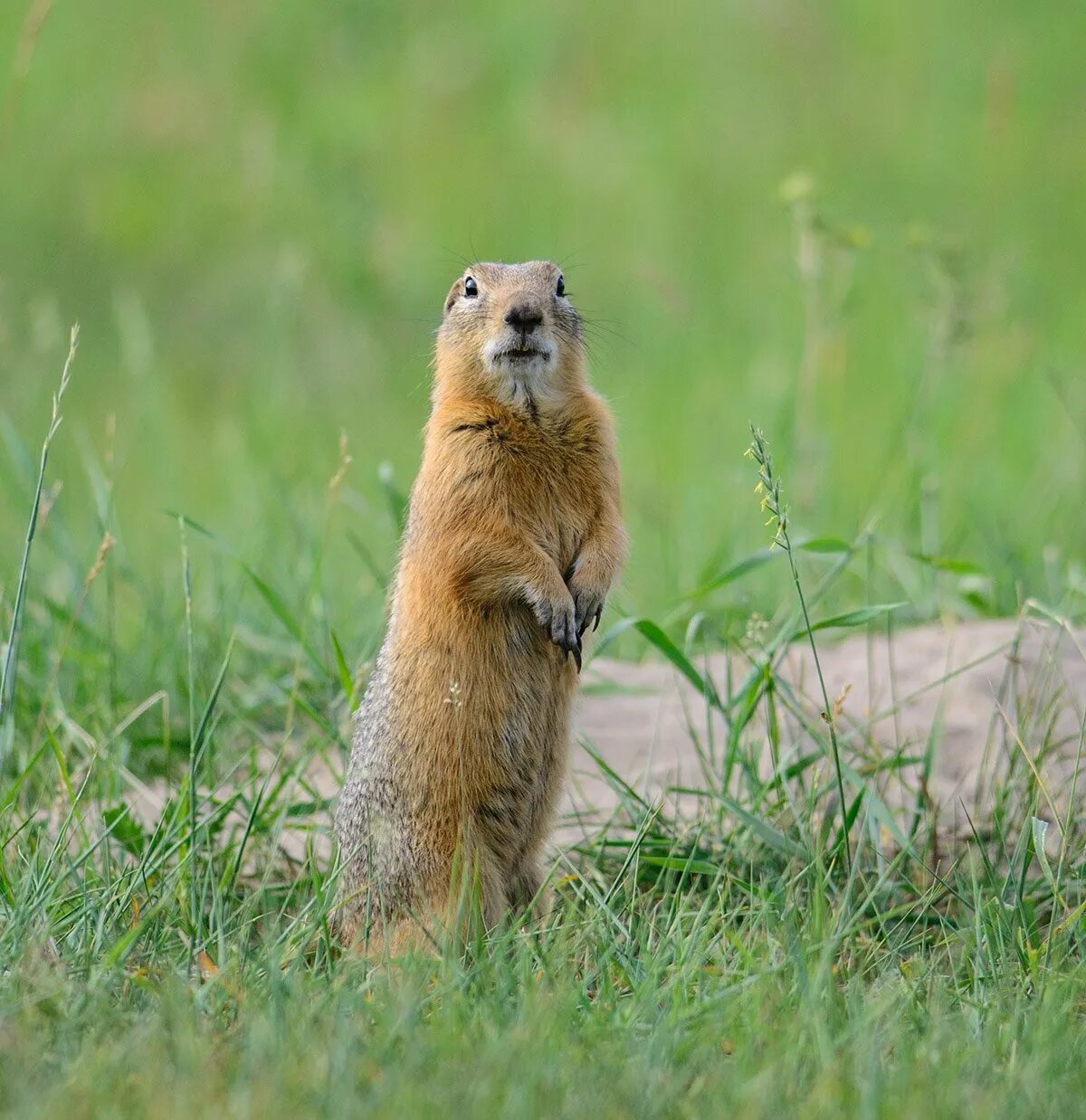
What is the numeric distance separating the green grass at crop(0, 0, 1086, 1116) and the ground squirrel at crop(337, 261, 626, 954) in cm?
21

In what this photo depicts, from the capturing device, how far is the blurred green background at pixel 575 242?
767 cm

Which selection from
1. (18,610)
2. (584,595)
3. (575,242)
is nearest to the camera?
(18,610)

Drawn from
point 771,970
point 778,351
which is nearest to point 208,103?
point 778,351

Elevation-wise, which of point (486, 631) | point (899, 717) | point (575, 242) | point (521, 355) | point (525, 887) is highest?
point (575, 242)

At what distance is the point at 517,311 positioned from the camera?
13.3ft

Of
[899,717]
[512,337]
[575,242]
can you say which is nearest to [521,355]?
[512,337]

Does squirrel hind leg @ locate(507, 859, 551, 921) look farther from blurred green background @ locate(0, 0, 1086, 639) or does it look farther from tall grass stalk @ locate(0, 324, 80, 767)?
blurred green background @ locate(0, 0, 1086, 639)

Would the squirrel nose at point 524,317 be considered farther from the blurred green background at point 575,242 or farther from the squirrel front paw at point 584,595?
the blurred green background at point 575,242

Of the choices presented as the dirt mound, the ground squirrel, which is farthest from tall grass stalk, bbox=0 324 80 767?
the dirt mound

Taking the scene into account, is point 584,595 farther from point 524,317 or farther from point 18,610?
point 18,610

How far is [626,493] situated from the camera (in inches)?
316

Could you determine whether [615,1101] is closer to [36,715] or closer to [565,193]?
[36,715]

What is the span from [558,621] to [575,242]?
7.48 m

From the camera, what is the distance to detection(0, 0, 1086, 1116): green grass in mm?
2961
